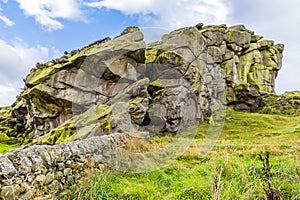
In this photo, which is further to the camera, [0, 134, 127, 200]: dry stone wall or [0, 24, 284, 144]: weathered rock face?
[0, 24, 284, 144]: weathered rock face

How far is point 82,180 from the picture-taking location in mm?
7043

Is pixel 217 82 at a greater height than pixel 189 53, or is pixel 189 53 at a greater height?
pixel 189 53

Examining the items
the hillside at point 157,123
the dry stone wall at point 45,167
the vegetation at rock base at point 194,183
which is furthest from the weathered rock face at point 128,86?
the dry stone wall at point 45,167

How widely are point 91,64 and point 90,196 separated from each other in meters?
23.6

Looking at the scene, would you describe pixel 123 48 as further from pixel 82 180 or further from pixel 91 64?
pixel 82 180

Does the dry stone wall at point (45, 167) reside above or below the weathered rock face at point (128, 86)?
below

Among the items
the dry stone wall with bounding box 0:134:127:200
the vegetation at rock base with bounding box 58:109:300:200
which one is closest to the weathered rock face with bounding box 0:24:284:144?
the vegetation at rock base with bounding box 58:109:300:200

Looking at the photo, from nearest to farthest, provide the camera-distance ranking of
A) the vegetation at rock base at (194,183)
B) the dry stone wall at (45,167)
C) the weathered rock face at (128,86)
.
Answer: the dry stone wall at (45,167) < the vegetation at rock base at (194,183) < the weathered rock face at (128,86)

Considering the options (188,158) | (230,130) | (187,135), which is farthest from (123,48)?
(188,158)

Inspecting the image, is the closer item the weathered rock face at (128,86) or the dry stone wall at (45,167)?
the dry stone wall at (45,167)

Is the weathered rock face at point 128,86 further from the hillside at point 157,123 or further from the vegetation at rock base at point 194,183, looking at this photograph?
the vegetation at rock base at point 194,183

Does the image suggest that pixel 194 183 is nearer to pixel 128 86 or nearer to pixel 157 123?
pixel 157 123

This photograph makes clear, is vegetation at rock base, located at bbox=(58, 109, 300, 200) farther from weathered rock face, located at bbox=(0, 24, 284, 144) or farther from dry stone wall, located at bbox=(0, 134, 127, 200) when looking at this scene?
weathered rock face, located at bbox=(0, 24, 284, 144)

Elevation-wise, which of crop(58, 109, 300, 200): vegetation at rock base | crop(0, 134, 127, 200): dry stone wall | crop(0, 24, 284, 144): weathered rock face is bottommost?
crop(58, 109, 300, 200): vegetation at rock base
